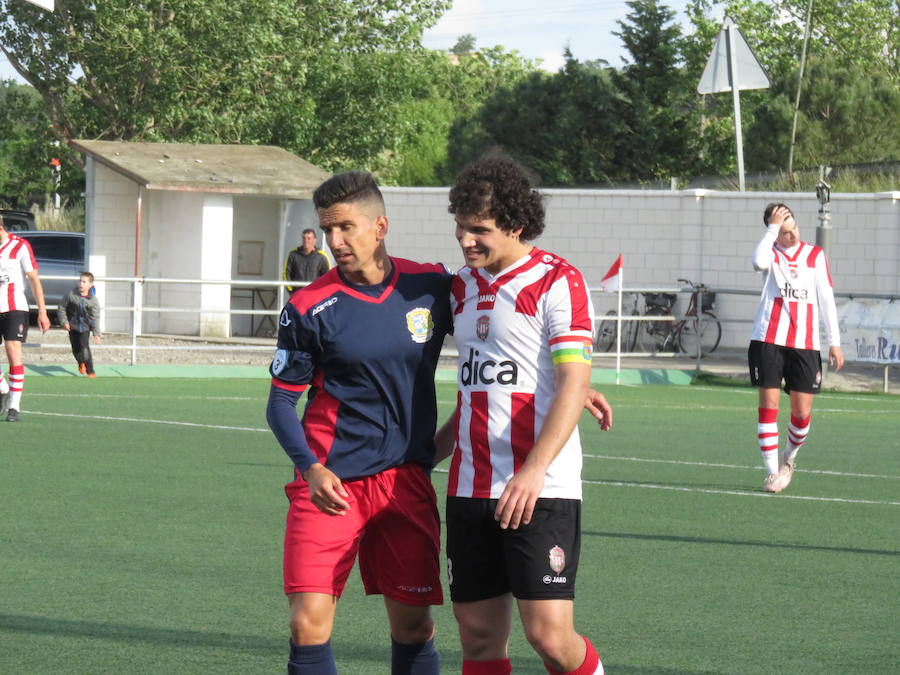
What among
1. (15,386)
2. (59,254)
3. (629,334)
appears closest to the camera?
(15,386)

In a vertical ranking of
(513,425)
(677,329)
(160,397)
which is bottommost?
(160,397)

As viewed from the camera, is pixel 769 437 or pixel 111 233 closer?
pixel 769 437

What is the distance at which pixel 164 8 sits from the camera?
1332 inches

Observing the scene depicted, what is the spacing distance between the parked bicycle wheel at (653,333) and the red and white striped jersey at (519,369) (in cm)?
1944

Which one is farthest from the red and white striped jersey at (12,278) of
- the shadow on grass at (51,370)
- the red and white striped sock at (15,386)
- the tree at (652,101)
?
the tree at (652,101)

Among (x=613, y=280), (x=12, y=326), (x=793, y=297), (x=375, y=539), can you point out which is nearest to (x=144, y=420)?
(x=12, y=326)

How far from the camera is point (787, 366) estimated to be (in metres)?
10.9

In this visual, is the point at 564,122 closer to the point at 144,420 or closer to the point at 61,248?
the point at 61,248

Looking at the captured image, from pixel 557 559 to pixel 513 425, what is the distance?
0.41 m

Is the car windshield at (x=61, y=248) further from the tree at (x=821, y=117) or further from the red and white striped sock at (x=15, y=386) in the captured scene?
the tree at (x=821, y=117)

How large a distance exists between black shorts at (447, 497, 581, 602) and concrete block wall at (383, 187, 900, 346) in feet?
63.5

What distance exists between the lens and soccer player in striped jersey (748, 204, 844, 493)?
10836mm

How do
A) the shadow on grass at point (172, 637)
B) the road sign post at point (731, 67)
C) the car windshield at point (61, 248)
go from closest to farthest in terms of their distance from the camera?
1. the shadow on grass at point (172, 637)
2. the road sign post at point (731, 67)
3. the car windshield at point (61, 248)

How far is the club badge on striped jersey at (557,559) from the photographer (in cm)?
432
